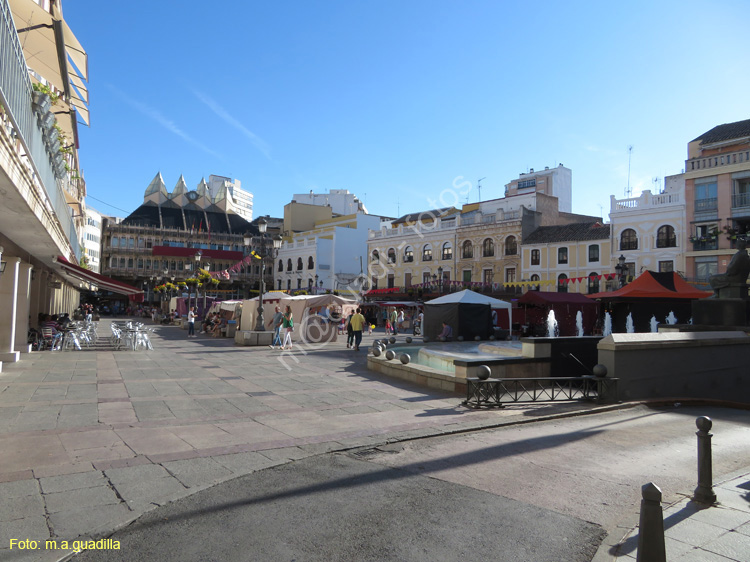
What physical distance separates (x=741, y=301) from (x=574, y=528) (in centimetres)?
1329

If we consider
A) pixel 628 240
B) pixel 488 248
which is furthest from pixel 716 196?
pixel 488 248

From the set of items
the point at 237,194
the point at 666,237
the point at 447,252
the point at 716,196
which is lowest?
the point at 666,237

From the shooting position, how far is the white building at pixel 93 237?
77812 mm

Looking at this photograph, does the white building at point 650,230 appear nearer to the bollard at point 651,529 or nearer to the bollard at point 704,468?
the bollard at point 704,468

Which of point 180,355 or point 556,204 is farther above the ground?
point 556,204

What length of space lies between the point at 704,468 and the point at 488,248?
4268cm

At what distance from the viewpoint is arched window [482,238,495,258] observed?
4586cm

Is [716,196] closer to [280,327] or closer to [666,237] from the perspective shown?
[666,237]

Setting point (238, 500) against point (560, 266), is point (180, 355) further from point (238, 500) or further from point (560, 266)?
point (560, 266)

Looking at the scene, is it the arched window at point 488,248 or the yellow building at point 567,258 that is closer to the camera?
the yellow building at point 567,258

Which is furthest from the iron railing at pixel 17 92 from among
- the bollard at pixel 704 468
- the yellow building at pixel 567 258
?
the yellow building at pixel 567 258

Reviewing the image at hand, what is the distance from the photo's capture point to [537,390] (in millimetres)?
10266

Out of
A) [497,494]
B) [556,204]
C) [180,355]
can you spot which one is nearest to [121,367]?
[180,355]

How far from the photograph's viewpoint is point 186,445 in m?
6.35
